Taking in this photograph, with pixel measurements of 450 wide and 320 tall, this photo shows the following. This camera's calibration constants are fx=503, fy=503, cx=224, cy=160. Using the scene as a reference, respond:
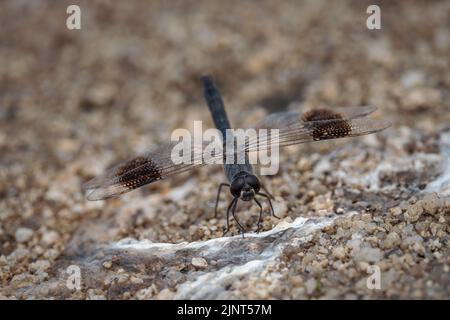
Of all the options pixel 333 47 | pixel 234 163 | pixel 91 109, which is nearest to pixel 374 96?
pixel 333 47

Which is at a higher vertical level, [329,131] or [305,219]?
[329,131]

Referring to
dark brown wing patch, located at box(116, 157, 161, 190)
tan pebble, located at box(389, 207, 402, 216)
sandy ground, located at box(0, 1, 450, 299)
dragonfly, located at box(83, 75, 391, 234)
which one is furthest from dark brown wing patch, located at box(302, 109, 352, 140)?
dark brown wing patch, located at box(116, 157, 161, 190)

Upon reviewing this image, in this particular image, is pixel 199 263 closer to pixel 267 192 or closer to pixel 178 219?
pixel 178 219

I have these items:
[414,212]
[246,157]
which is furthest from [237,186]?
[414,212]

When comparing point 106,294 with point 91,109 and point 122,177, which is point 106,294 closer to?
point 122,177

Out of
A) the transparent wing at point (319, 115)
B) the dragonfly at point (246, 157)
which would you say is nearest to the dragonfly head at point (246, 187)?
the dragonfly at point (246, 157)

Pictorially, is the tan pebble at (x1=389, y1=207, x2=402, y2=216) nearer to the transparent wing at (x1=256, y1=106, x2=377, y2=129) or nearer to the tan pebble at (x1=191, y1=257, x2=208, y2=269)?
the transparent wing at (x1=256, y1=106, x2=377, y2=129)
